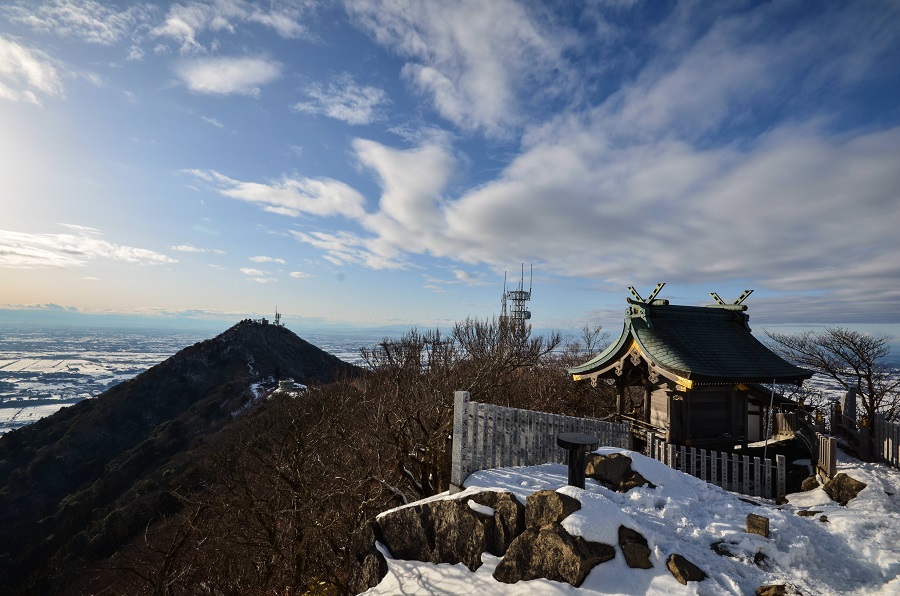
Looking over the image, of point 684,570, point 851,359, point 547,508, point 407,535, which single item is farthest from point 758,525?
point 851,359

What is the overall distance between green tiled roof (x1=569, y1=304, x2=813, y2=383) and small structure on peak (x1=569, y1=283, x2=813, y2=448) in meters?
0.02

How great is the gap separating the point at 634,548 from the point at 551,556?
1101 mm

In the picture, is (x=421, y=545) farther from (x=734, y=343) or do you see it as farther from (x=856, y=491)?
(x=734, y=343)

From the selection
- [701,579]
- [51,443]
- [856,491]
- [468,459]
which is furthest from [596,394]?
[51,443]

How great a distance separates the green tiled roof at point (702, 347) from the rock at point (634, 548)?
671 centimetres

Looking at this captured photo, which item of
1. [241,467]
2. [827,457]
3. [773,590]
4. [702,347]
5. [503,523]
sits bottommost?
[241,467]

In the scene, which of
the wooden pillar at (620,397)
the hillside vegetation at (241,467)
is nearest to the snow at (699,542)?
the hillside vegetation at (241,467)

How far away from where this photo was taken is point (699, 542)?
5.69 metres

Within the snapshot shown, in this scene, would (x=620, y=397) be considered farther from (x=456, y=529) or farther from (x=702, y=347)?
(x=456, y=529)

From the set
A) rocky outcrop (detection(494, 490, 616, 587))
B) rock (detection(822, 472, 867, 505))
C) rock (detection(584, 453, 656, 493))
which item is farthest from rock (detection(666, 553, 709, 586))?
rock (detection(822, 472, 867, 505))

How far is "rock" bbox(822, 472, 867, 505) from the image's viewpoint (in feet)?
26.2

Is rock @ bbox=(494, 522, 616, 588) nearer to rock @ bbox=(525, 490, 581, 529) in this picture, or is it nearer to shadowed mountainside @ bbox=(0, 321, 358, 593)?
rock @ bbox=(525, 490, 581, 529)

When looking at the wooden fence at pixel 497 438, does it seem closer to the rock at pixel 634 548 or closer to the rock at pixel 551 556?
the rock at pixel 551 556

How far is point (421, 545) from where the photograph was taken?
6828 millimetres
